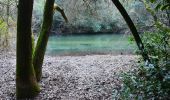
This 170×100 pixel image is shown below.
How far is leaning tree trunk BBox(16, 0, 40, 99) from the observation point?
748cm

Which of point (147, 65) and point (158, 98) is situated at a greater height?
point (147, 65)

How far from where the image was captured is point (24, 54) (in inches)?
306

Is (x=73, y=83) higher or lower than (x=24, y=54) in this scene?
lower

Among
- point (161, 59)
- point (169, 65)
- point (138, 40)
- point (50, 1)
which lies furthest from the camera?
point (50, 1)

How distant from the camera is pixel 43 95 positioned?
8312 millimetres

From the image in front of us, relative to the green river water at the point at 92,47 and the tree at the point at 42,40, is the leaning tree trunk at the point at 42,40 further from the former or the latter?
the green river water at the point at 92,47

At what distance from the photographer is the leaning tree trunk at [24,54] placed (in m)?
7.48

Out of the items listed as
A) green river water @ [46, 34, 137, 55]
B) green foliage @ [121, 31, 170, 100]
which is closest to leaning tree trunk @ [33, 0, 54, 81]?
green foliage @ [121, 31, 170, 100]

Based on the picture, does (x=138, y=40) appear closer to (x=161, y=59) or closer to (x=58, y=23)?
(x=161, y=59)

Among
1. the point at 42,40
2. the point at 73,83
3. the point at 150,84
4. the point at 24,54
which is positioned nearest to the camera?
the point at 150,84

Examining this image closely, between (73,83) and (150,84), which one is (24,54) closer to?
(73,83)

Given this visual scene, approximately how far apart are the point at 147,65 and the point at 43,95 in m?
4.80

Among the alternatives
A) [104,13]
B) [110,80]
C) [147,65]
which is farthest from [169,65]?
[104,13]

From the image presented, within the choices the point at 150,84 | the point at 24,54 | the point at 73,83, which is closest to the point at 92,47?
the point at 73,83
